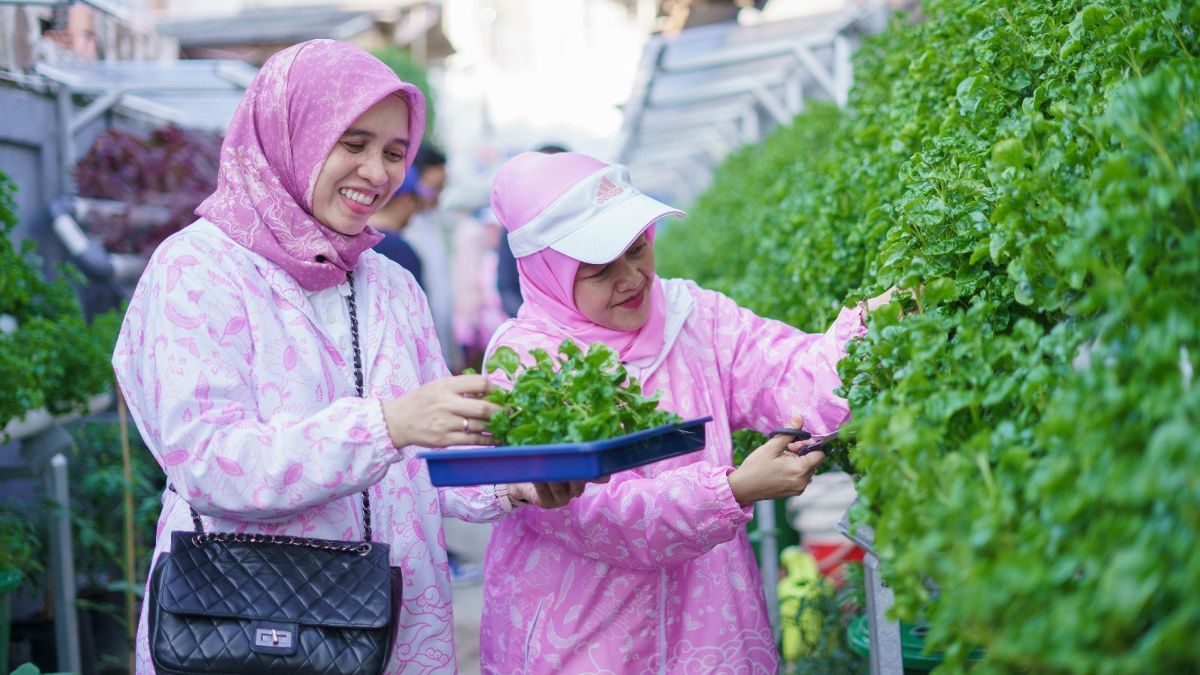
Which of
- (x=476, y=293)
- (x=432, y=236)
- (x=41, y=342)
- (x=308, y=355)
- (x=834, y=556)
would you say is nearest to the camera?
(x=308, y=355)

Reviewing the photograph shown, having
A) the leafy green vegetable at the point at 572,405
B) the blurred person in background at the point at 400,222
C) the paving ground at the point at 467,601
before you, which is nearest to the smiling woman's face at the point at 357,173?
the leafy green vegetable at the point at 572,405

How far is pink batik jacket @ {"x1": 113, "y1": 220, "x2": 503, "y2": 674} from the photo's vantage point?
190cm

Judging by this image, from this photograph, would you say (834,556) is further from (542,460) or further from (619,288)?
(542,460)

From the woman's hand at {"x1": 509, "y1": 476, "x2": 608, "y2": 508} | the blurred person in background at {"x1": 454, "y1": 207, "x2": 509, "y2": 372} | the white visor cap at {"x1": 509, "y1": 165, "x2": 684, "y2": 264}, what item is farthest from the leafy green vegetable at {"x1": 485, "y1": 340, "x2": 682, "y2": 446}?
the blurred person in background at {"x1": 454, "y1": 207, "x2": 509, "y2": 372}

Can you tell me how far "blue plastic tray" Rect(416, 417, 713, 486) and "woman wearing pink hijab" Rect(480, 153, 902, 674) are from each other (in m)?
0.32

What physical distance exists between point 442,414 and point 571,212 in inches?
23.2

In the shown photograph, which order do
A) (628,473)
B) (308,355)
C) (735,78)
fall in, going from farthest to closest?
(735,78), (628,473), (308,355)

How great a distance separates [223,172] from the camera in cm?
223

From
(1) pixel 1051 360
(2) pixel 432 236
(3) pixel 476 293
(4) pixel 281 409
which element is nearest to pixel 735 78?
(2) pixel 432 236

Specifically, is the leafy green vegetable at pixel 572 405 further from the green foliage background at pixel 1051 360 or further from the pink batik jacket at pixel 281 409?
the green foliage background at pixel 1051 360

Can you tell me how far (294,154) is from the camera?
219 cm

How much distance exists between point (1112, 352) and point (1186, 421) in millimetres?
171

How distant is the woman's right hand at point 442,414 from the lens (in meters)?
1.87

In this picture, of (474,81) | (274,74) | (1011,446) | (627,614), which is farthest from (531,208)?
(474,81)
